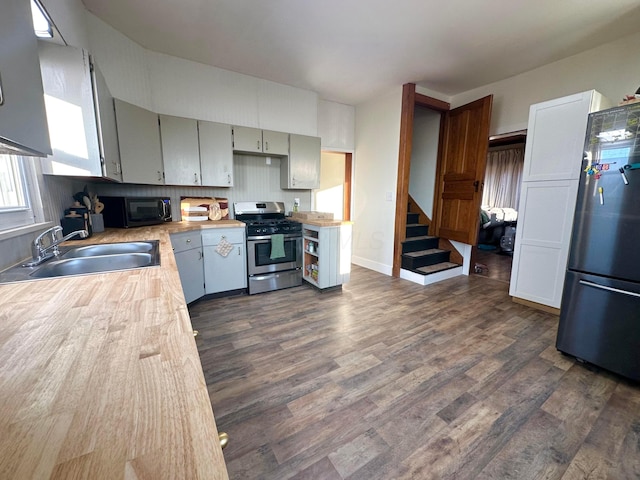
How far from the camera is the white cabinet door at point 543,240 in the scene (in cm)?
255

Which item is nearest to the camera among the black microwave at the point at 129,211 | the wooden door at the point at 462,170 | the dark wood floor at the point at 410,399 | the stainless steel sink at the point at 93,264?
the dark wood floor at the point at 410,399

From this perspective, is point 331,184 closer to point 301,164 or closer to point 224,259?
point 301,164

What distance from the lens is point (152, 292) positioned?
0.97 meters

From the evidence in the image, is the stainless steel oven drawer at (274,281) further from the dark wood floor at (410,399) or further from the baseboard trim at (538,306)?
the baseboard trim at (538,306)

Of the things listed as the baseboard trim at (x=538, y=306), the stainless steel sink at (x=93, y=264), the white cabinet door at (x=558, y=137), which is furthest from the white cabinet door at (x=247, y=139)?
the baseboard trim at (x=538, y=306)

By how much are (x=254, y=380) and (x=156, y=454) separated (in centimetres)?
148

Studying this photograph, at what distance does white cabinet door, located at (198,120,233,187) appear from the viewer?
2.97 m

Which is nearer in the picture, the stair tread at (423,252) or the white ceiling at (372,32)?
the white ceiling at (372,32)

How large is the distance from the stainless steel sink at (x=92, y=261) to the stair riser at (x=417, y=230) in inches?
143

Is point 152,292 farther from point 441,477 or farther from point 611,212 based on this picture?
point 611,212

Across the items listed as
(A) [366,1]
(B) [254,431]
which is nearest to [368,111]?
(A) [366,1]

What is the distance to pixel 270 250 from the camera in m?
3.16

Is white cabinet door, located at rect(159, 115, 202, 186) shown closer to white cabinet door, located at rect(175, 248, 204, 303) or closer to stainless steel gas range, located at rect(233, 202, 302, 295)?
stainless steel gas range, located at rect(233, 202, 302, 295)

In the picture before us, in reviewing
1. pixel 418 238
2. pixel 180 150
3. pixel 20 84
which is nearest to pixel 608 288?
pixel 418 238
